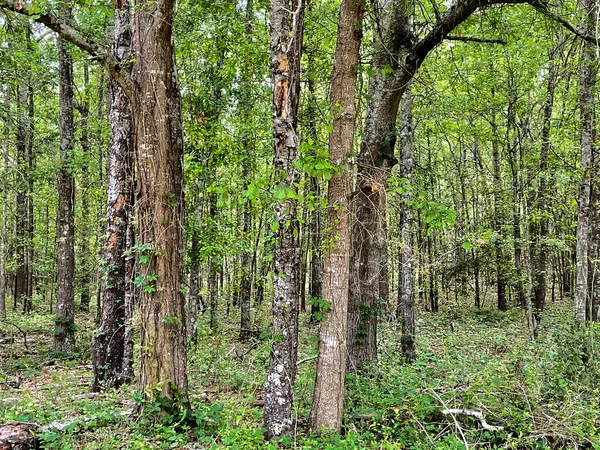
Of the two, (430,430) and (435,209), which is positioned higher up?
(435,209)

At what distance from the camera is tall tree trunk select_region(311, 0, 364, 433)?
4.62 m

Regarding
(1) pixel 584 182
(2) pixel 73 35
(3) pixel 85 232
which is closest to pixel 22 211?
(3) pixel 85 232

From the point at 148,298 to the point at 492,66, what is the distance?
13.2 m

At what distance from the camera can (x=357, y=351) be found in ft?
21.6

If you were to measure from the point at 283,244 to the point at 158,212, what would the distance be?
1.57m

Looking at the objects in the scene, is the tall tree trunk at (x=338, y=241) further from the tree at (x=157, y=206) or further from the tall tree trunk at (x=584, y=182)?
the tall tree trunk at (x=584, y=182)

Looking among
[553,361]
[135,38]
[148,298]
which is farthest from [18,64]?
[553,361]

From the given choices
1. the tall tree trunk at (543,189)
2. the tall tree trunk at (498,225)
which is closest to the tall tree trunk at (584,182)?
the tall tree trunk at (543,189)

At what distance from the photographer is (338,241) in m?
4.68

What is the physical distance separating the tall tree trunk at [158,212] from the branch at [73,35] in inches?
6.2

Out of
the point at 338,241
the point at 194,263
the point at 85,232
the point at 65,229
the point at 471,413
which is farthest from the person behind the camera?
the point at 85,232

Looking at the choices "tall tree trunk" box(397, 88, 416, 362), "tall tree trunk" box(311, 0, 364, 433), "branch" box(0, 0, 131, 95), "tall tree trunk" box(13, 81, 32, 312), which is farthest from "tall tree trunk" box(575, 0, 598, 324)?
"tall tree trunk" box(13, 81, 32, 312)

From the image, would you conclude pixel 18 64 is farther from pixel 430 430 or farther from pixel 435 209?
pixel 430 430

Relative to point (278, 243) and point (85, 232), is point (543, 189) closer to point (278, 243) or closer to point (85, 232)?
point (278, 243)
